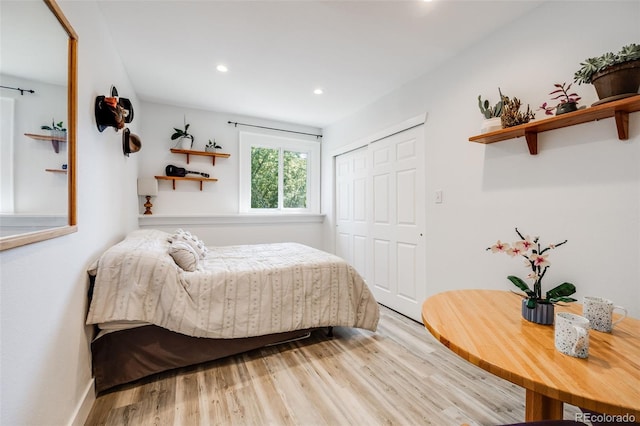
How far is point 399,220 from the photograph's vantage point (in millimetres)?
2967

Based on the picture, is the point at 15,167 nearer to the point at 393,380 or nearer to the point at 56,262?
the point at 56,262

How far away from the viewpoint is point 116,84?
224 centimetres

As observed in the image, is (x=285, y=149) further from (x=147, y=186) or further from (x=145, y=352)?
(x=145, y=352)

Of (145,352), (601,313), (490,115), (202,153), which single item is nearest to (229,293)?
(145,352)

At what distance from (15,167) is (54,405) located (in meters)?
0.99

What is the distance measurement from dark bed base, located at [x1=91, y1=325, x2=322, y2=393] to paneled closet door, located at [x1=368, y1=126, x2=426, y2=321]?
1.78 m

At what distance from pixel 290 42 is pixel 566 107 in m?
1.93

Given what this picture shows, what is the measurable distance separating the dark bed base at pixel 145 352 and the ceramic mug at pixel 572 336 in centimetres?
187

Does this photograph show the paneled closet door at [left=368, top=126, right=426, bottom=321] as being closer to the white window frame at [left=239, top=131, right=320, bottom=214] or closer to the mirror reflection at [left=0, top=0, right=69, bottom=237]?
the white window frame at [left=239, top=131, right=320, bottom=214]

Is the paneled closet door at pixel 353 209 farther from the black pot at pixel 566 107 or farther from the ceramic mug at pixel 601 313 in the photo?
the ceramic mug at pixel 601 313

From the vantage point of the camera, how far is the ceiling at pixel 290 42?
5.95 feet

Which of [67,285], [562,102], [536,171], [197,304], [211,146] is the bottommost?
[197,304]

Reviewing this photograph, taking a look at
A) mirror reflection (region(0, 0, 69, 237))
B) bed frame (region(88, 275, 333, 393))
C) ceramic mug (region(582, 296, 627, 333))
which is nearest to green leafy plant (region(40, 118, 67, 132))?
mirror reflection (region(0, 0, 69, 237))

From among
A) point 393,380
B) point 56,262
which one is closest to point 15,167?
point 56,262
